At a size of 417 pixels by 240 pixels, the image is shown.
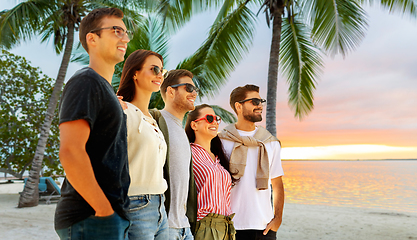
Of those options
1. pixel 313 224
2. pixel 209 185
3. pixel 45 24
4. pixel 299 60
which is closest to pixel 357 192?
pixel 313 224

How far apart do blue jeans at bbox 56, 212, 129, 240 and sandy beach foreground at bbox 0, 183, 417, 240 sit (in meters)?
8.31

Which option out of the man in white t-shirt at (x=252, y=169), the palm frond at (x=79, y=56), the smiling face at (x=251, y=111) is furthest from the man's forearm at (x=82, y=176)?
the palm frond at (x=79, y=56)

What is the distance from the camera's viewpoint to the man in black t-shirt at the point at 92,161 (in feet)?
4.65

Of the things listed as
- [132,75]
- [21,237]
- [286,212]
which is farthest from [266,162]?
[286,212]

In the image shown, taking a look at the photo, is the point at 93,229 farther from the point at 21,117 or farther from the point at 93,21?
the point at 21,117

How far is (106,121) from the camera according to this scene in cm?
156

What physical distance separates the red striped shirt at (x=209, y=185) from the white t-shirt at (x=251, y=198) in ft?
1.14

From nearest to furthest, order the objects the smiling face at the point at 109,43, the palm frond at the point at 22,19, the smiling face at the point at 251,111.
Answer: the smiling face at the point at 109,43
the smiling face at the point at 251,111
the palm frond at the point at 22,19

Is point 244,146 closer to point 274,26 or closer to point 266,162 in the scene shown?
point 266,162

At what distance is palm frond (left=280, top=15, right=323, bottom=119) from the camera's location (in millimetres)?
10375

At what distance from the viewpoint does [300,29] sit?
1041cm

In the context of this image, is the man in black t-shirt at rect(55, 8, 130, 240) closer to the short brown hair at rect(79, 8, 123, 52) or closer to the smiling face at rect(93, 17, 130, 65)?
the smiling face at rect(93, 17, 130, 65)

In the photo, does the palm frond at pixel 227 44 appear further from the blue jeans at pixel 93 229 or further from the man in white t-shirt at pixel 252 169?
the blue jeans at pixel 93 229

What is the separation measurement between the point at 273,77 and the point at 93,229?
749 cm
